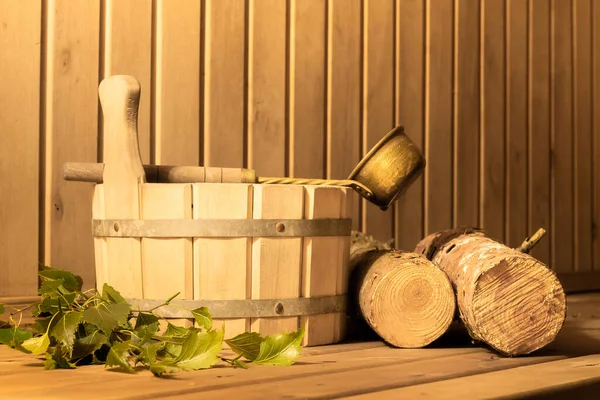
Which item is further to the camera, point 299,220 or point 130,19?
point 130,19

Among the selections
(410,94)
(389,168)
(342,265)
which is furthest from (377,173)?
(410,94)

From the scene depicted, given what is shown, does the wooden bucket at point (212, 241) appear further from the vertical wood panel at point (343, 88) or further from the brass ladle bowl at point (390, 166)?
the vertical wood panel at point (343, 88)

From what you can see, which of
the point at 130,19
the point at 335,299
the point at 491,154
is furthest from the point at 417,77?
the point at 335,299

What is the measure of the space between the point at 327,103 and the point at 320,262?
4.21 ft

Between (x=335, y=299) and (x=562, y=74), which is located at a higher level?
(x=562, y=74)

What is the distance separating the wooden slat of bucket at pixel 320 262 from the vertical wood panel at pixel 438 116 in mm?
1533

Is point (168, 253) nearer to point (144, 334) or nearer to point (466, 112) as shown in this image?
point (144, 334)

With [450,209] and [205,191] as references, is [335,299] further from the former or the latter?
[450,209]

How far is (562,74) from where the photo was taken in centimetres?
440

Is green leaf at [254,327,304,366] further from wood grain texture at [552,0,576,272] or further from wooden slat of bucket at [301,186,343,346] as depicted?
wood grain texture at [552,0,576,272]

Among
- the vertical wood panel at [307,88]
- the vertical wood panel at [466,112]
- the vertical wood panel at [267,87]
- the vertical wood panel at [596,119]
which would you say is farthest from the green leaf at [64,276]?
the vertical wood panel at [596,119]

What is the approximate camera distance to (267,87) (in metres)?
3.21

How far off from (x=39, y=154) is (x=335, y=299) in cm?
113

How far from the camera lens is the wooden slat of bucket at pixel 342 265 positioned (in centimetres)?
236
